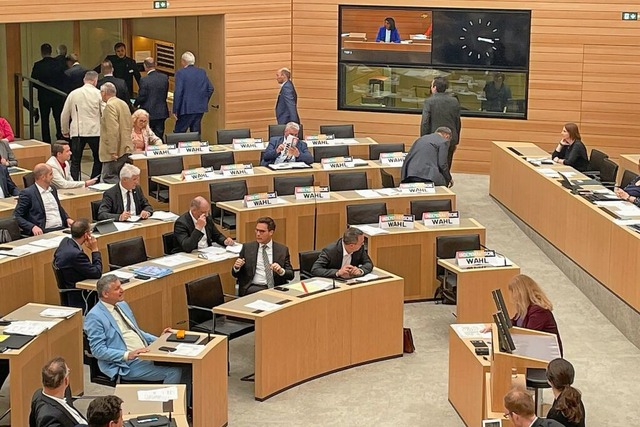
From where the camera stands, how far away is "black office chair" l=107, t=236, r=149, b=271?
10938 mm

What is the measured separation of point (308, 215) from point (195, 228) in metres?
1.95

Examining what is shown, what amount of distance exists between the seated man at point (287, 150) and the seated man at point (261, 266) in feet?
12.5

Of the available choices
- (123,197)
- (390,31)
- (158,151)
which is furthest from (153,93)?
(123,197)

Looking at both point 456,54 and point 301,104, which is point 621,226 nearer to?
point 456,54

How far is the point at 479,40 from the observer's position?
17781mm

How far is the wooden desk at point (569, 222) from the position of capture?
37.6ft

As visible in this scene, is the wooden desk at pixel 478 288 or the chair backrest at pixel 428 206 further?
the chair backrest at pixel 428 206

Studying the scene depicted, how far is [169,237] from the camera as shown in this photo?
1183cm

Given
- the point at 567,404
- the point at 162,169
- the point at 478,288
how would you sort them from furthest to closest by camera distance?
the point at 162,169 < the point at 478,288 < the point at 567,404

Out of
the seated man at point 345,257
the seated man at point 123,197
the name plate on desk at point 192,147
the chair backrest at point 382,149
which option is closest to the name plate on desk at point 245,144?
the name plate on desk at point 192,147

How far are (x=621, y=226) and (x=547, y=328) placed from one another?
2.95 meters

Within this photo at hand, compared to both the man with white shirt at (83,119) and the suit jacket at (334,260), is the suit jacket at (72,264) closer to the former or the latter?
the suit jacket at (334,260)

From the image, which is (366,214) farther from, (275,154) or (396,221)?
(275,154)

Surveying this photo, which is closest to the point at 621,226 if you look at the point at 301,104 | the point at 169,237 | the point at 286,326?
the point at 286,326
